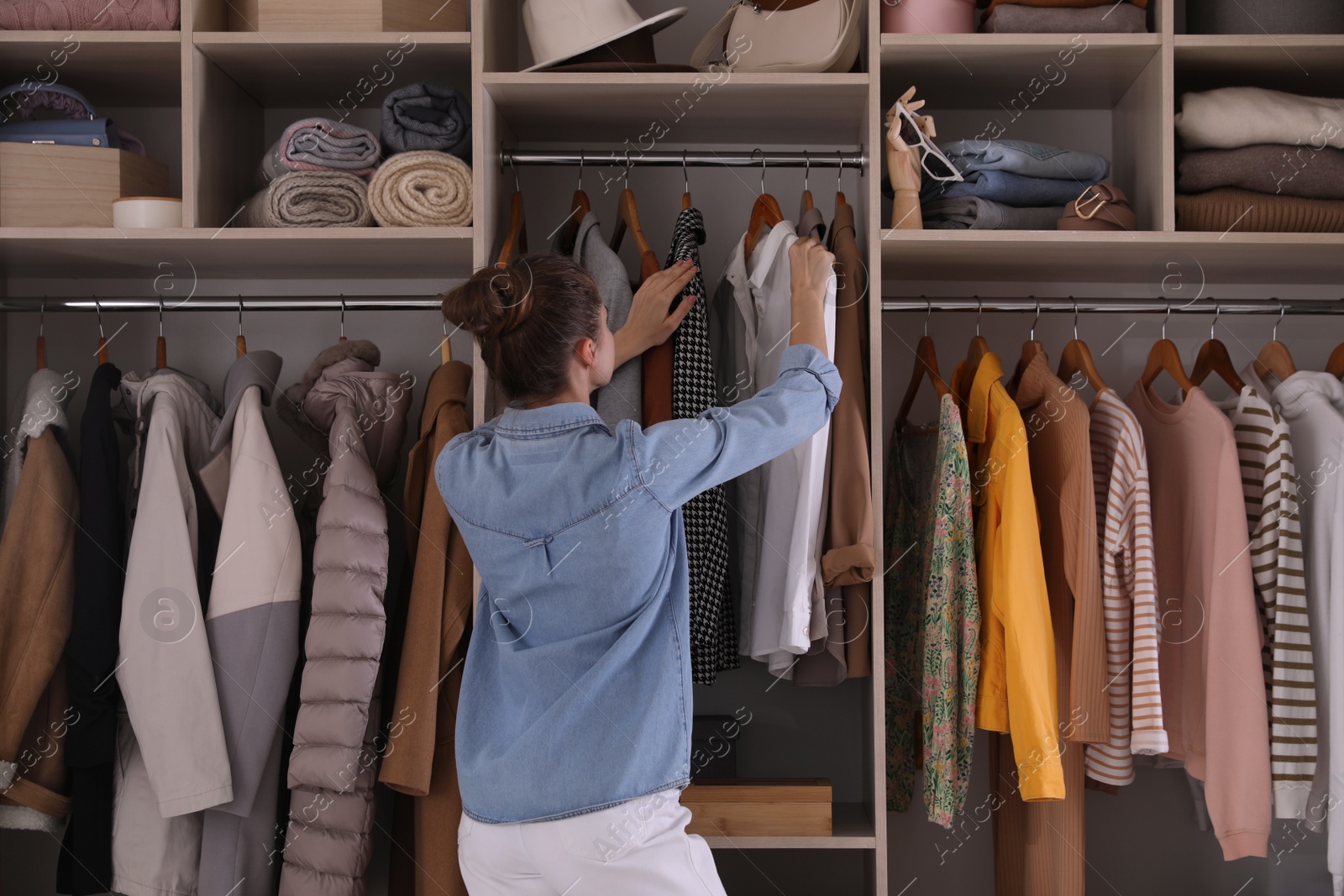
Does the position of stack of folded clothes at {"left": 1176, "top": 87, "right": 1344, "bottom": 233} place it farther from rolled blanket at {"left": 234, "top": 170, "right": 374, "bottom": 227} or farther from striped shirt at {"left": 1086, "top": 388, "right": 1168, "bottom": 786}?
rolled blanket at {"left": 234, "top": 170, "right": 374, "bottom": 227}

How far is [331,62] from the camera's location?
2.07m

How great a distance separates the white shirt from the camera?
181cm

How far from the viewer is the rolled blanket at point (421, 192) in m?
1.95

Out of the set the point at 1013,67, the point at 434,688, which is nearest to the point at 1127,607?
the point at 1013,67

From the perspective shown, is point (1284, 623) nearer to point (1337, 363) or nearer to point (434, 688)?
point (1337, 363)

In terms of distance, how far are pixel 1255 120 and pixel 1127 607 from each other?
0.98 meters

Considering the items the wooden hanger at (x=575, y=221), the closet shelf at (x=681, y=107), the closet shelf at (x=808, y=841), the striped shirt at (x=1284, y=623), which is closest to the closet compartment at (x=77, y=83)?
the closet shelf at (x=681, y=107)

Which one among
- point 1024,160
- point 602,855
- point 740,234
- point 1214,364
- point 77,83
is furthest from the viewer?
point 740,234

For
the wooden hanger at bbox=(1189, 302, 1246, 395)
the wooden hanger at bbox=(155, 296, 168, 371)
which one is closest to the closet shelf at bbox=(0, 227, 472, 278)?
the wooden hanger at bbox=(155, 296, 168, 371)

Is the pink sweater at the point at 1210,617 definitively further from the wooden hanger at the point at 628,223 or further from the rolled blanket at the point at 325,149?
the rolled blanket at the point at 325,149

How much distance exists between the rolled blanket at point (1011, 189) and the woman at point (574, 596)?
2.76 feet

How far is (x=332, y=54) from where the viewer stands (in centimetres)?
201

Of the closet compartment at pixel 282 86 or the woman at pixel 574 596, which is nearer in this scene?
the woman at pixel 574 596

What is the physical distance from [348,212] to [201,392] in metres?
0.51
